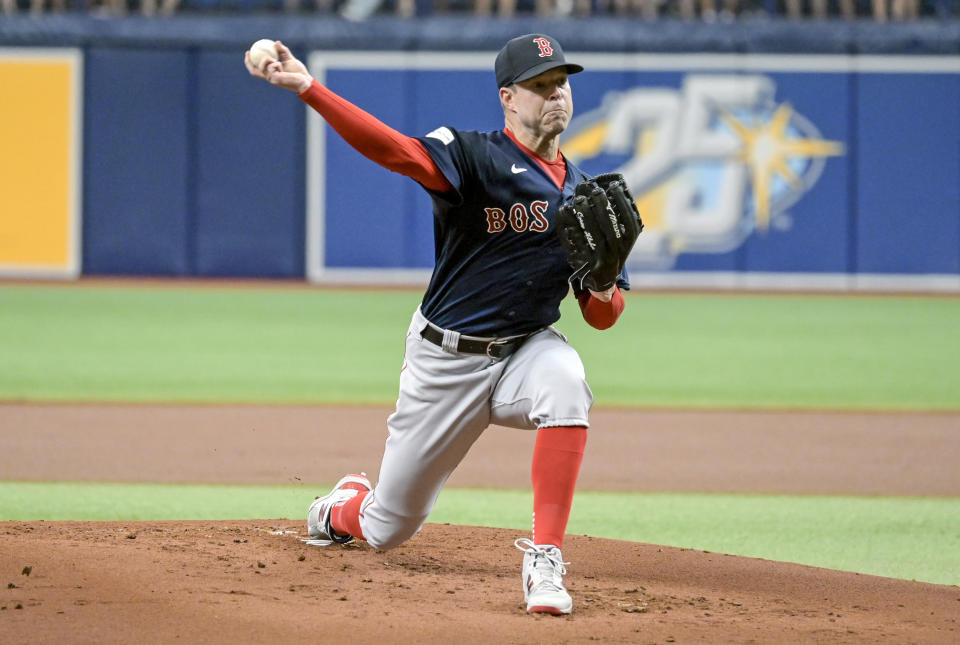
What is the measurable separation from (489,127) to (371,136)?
16.3 meters

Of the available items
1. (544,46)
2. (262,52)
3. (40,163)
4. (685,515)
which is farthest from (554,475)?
(40,163)

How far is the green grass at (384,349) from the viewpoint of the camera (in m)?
10.4

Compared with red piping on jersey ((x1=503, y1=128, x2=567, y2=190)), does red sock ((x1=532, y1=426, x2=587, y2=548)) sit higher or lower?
lower

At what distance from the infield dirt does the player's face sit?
1.51 meters

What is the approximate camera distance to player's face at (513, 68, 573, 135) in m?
4.46

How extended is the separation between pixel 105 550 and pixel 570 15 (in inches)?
664

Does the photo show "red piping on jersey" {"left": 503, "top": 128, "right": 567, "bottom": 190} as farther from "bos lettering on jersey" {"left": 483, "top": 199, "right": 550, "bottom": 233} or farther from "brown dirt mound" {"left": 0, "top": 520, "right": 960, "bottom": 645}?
"brown dirt mound" {"left": 0, "top": 520, "right": 960, "bottom": 645}

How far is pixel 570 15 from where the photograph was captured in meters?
20.5

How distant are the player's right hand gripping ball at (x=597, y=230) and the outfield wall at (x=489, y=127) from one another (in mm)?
15370

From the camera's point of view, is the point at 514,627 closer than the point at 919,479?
Yes

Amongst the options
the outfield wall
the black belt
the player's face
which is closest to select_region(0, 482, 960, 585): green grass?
the black belt

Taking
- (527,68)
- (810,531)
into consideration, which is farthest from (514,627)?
(810,531)

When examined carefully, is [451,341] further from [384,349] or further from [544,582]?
[384,349]

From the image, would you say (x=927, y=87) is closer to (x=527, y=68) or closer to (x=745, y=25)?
(x=745, y=25)
